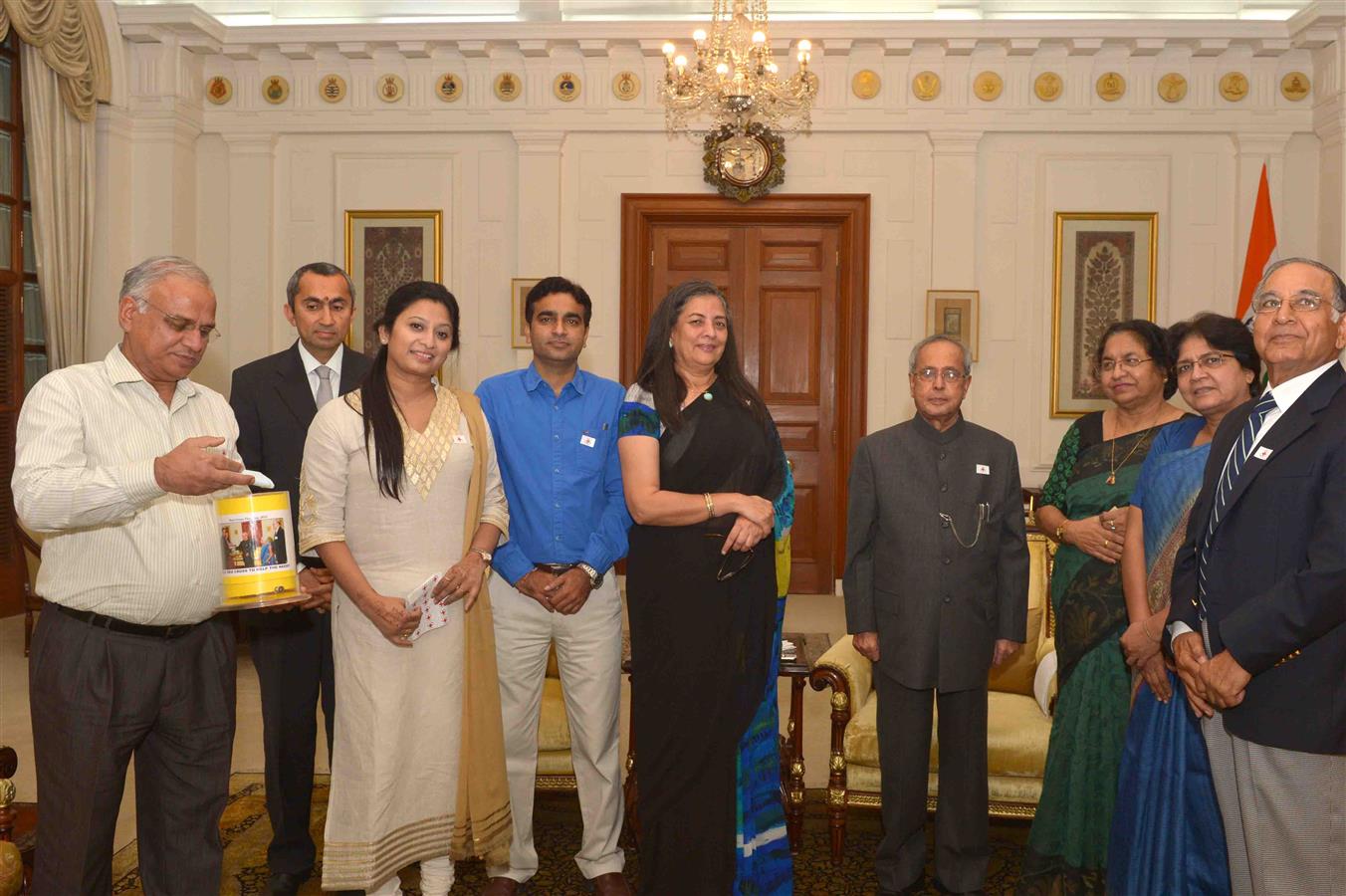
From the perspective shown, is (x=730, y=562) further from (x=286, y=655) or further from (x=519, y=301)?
(x=519, y=301)

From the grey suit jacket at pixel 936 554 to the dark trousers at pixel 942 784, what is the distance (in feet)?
0.26

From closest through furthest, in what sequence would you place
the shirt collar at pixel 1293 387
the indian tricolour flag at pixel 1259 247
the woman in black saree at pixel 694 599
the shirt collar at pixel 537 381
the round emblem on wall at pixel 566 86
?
the shirt collar at pixel 1293 387, the woman in black saree at pixel 694 599, the shirt collar at pixel 537 381, the indian tricolour flag at pixel 1259 247, the round emblem on wall at pixel 566 86

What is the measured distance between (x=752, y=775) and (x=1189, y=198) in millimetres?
5647

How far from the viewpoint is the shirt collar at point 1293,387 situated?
6.82 ft

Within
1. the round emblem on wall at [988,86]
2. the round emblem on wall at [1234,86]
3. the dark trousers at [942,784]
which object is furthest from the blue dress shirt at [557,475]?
the round emblem on wall at [1234,86]

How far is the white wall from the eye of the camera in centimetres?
668

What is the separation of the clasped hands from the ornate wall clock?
502cm

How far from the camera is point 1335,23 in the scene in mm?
6234

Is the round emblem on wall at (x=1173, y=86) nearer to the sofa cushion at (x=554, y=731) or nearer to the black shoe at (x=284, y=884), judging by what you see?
the sofa cushion at (x=554, y=731)

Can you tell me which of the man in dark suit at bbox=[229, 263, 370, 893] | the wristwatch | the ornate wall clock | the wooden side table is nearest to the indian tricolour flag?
the ornate wall clock

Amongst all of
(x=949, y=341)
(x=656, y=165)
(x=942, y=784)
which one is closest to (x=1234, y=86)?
(x=656, y=165)

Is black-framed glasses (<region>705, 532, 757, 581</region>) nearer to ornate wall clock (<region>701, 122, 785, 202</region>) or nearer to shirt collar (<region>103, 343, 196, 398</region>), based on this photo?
shirt collar (<region>103, 343, 196, 398</region>)

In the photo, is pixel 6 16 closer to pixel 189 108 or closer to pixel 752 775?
pixel 189 108

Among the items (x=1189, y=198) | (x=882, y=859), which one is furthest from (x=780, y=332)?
(x=882, y=859)
